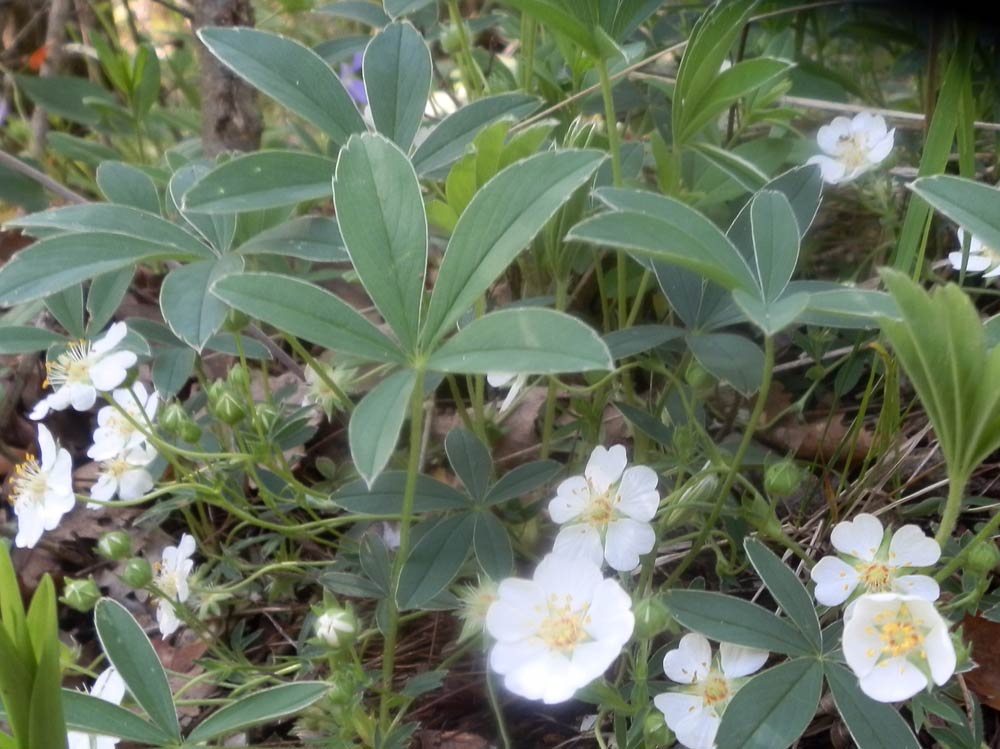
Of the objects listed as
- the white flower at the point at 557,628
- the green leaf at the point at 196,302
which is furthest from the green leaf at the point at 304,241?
the white flower at the point at 557,628

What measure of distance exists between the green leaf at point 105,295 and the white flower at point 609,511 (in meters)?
0.55

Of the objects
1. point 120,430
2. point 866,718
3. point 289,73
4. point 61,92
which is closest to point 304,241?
point 289,73

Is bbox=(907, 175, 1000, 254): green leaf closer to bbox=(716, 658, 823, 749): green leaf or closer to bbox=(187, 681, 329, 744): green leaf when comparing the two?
bbox=(716, 658, 823, 749): green leaf

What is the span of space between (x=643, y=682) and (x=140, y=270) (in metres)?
1.27

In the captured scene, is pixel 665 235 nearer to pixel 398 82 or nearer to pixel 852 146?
pixel 398 82

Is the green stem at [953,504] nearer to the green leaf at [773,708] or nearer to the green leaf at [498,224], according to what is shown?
the green leaf at [773,708]

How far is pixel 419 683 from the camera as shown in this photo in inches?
31.0

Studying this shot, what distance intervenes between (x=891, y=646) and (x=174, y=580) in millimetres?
666

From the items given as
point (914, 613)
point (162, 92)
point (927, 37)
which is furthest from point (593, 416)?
point (162, 92)

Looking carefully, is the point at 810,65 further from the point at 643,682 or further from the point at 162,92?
the point at 162,92

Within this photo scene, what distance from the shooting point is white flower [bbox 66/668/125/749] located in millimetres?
752

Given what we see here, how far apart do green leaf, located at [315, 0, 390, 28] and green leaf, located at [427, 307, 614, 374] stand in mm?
871

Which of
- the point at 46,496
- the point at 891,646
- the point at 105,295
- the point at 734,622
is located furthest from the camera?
the point at 105,295

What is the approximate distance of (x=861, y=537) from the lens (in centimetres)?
70
